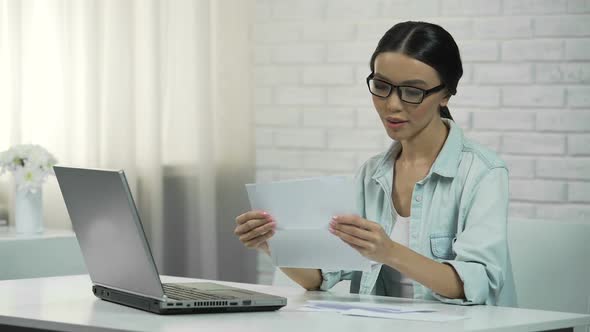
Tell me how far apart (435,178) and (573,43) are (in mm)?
1255

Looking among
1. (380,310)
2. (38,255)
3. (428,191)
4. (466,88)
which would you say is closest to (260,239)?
(380,310)

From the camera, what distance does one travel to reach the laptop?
5.86ft

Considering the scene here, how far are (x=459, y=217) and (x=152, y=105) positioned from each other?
173 cm

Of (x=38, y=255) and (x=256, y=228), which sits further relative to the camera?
(x=38, y=255)

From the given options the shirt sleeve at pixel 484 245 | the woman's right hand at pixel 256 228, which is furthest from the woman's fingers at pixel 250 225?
the shirt sleeve at pixel 484 245

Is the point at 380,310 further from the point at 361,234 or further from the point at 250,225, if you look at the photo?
the point at 250,225

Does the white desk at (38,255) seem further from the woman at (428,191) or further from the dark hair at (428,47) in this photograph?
the dark hair at (428,47)

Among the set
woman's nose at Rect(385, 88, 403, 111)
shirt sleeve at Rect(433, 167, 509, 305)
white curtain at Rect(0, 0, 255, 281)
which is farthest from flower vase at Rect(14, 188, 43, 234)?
shirt sleeve at Rect(433, 167, 509, 305)

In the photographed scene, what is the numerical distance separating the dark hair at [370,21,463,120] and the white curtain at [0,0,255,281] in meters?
1.46

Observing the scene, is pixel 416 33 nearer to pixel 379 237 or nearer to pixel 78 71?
pixel 379 237

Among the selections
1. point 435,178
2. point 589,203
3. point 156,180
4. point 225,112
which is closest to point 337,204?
point 435,178

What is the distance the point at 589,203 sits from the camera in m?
3.34

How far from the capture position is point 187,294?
1.92 m

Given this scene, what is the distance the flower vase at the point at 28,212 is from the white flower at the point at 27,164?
4cm
